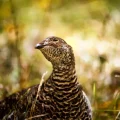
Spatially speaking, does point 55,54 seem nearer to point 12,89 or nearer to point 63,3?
point 12,89

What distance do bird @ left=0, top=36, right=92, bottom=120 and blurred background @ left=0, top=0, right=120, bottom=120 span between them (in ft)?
1.35

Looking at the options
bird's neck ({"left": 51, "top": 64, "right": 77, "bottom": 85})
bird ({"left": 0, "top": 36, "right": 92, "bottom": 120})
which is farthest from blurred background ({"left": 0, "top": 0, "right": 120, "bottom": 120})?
bird's neck ({"left": 51, "top": 64, "right": 77, "bottom": 85})

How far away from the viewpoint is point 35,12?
10500mm

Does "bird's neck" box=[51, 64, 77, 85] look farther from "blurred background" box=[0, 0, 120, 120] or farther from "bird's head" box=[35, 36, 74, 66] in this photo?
"blurred background" box=[0, 0, 120, 120]

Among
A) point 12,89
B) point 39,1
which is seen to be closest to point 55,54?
point 12,89

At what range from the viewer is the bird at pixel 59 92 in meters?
Answer: 4.28

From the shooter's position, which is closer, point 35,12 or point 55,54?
point 55,54

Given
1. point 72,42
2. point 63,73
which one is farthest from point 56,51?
point 72,42

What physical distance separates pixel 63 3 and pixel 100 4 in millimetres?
1204

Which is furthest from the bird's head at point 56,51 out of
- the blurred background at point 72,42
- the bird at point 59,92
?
the blurred background at point 72,42

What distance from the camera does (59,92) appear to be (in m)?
4.36

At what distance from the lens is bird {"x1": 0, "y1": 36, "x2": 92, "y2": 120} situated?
4.28 meters

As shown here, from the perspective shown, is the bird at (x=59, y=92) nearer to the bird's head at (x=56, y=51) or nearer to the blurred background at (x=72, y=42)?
the bird's head at (x=56, y=51)

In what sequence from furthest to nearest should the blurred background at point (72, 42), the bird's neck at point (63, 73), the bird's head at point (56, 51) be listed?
the blurred background at point (72, 42), the bird's neck at point (63, 73), the bird's head at point (56, 51)
